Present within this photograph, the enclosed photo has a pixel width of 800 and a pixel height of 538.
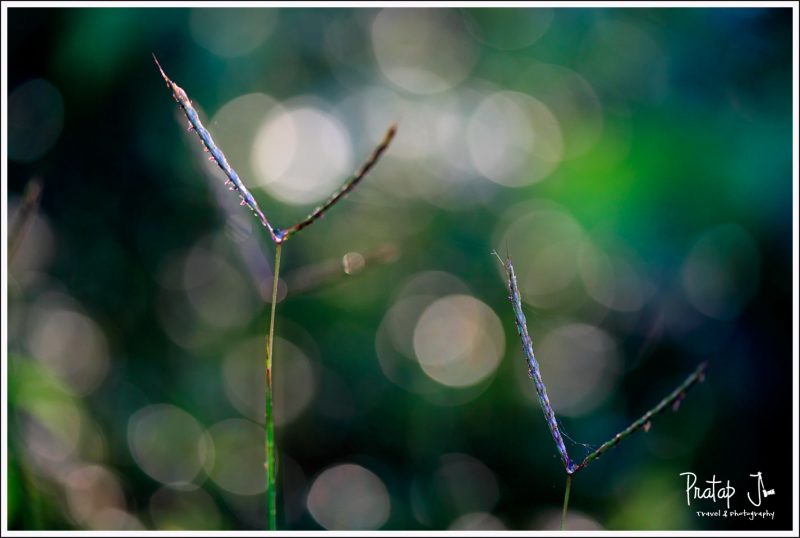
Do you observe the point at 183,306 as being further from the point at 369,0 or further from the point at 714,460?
the point at 714,460

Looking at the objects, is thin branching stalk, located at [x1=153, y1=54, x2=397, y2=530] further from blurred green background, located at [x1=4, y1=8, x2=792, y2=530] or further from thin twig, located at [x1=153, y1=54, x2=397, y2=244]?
blurred green background, located at [x1=4, y1=8, x2=792, y2=530]

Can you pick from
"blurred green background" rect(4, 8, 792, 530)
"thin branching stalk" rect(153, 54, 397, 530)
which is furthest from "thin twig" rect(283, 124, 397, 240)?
"blurred green background" rect(4, 8, 792, 530)

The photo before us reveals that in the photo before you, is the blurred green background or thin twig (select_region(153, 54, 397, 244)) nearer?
thin twig (select_region(153, 54, 397, 244))

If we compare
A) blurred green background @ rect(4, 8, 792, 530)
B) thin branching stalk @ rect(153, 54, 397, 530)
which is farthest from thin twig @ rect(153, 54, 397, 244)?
blurred green background @ rect(4, 8, 792, 530)

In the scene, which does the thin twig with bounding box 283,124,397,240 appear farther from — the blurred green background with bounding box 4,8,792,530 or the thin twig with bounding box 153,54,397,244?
the blurred green background with bounding box 4,8,792,530

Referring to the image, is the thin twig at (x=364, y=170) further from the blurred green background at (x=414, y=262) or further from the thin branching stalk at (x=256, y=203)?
the blurred green background at (x=414, y=262)

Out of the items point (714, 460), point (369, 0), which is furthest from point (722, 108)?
point (369, 0)

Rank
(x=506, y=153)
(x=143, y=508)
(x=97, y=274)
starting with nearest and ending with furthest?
(x=143, y=508) → (x=97, y=274) → (x=506, y=153)

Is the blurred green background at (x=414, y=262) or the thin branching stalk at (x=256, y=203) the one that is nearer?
the thin branching stalk at (x=256, y=203)

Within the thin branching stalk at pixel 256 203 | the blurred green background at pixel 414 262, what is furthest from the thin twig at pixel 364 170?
the blurred green background at pixel 414 262
